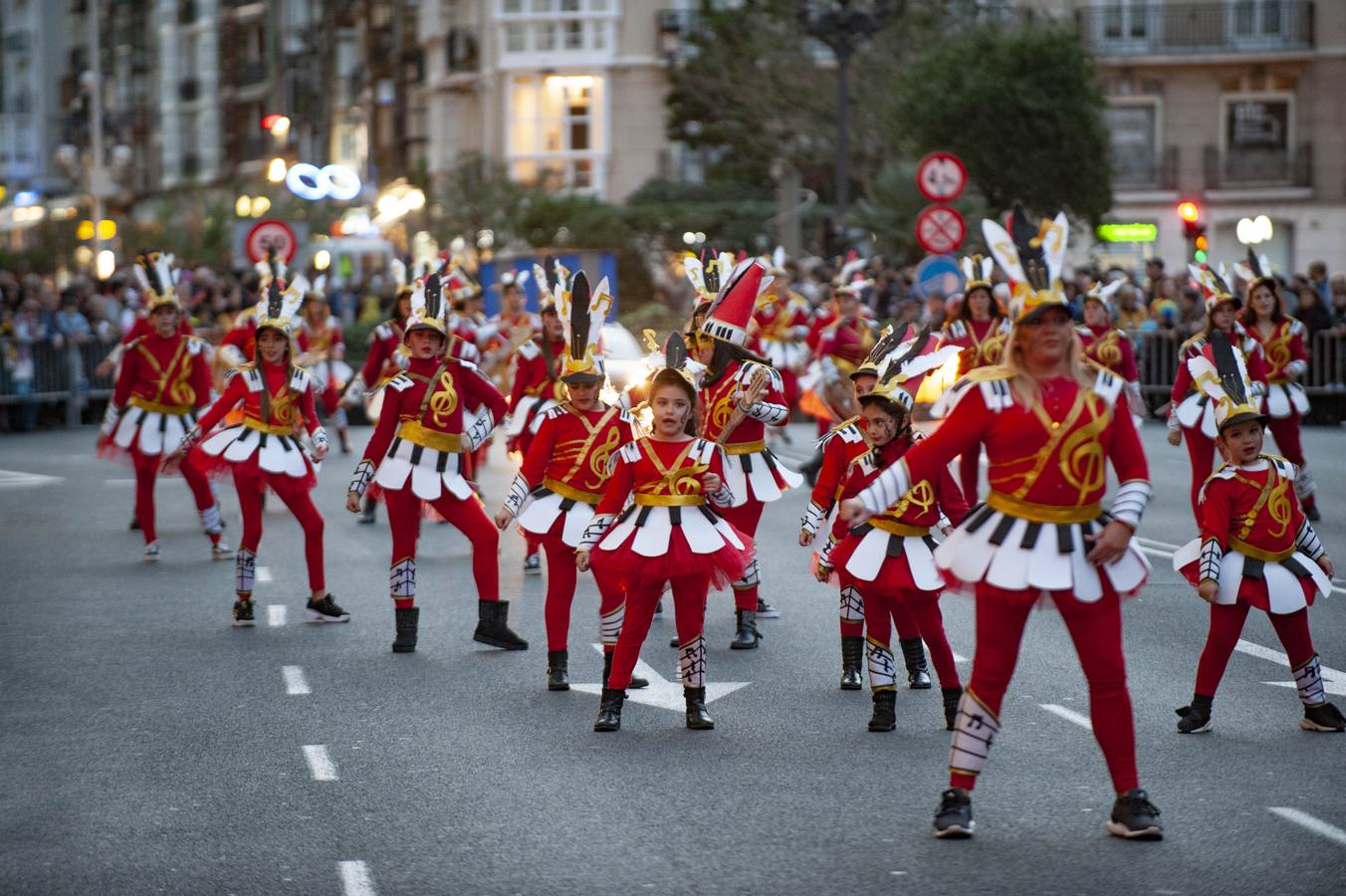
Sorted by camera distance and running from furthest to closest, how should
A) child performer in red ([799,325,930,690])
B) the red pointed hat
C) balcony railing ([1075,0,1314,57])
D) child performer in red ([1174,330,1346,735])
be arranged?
1. balcony railing ([1075,0,1314,57])
2. the red pointed hat
3. child performer in red ([799,325,930,690])
4. child performer in red ([1174,330,1346,735])

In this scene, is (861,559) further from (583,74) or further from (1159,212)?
(583,74)

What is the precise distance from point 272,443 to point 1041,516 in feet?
21.4

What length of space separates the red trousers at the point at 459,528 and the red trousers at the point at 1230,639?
3.93m

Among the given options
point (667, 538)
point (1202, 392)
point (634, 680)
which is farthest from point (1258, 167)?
point (667, 538)

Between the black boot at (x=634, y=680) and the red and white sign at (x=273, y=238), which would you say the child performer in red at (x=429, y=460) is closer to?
the black boot at (x=634, y=680)

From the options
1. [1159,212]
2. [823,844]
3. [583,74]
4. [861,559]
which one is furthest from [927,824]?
[583,74]

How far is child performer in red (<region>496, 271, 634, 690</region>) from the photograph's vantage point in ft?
32.8

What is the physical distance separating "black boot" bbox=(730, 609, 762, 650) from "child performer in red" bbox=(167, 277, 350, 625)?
7.88 feet

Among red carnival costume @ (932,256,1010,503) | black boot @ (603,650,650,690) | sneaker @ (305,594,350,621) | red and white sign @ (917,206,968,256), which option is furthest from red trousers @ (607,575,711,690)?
red and white sign @ (917,206,968,256)

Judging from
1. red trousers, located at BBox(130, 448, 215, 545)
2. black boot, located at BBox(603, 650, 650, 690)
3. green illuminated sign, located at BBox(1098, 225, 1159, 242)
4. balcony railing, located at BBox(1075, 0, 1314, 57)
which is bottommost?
black boot, located at BBox(603, 650, 650, 690)

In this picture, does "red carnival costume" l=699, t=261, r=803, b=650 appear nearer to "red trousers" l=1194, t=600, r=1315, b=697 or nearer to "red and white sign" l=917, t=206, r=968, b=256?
"red trousers" l=1194, t=600, r=1315, b=697

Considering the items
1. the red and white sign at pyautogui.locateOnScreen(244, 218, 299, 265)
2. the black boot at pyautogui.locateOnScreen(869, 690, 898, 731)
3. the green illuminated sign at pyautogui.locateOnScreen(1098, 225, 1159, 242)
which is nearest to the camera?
the black boot at pyautogui.locateOnScreen(869, 690, 898, 731)

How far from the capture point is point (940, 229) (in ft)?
79.2

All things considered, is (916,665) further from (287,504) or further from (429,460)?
(287,504)
